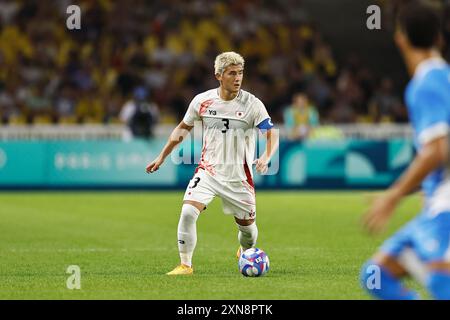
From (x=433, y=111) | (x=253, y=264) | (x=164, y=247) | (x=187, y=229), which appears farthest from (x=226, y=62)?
(x=433, y=111)

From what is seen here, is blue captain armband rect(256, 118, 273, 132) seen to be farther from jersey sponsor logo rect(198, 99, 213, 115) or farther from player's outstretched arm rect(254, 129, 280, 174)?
jersey sponsor logo rect(198, 99, 213, 115)

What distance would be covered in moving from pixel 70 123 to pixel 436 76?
67.6ft

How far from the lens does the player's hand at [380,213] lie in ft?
18.6

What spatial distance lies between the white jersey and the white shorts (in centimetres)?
8

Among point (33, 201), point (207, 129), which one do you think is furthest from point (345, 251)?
point (33, 201)

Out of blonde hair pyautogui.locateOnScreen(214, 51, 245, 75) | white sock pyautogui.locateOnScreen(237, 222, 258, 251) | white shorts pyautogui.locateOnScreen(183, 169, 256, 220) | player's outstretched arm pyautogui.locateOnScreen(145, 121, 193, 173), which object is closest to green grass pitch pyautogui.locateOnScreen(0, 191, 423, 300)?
white sock pyautogui.locateOnScreen(237, 222, 258, 251)

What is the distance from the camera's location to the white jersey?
34.8 feet

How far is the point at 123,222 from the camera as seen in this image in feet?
55.3

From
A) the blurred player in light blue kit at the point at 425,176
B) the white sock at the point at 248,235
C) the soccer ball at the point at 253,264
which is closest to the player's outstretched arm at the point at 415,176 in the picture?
the blurred player in light blue kit at the point at 425,176

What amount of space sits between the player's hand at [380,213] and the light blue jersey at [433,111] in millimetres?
294

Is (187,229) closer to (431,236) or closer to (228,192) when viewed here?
(228,192)

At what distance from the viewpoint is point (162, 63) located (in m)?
28.2

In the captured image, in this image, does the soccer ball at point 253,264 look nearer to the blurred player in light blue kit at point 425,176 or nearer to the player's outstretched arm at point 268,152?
the player's outstretched arm at point 268,152
